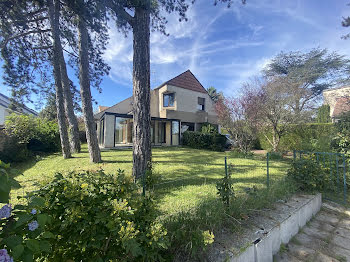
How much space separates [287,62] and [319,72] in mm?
4226

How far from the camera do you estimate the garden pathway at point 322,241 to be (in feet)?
7.86

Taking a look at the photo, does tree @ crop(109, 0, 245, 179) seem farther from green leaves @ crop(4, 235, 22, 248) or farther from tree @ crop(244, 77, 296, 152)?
tree @ crop(244, 77, 296, 152)

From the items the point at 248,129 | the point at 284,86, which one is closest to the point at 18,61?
the point at 248,129

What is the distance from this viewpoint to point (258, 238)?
7.11ft

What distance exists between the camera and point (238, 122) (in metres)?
10.7

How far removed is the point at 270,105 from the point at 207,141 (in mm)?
5842

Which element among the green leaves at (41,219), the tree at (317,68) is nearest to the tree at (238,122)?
the green leaves at (41,219)

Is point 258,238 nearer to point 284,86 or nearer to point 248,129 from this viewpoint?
point 248,129

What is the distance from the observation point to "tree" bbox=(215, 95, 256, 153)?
10406mm

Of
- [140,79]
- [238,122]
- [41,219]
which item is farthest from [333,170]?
[41,219]

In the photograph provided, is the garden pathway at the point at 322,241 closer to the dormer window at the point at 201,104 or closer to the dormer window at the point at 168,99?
the dormer window at the point at 168,99

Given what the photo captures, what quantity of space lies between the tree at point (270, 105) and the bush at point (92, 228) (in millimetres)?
10148

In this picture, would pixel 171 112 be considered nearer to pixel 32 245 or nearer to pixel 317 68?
pixel 32 245

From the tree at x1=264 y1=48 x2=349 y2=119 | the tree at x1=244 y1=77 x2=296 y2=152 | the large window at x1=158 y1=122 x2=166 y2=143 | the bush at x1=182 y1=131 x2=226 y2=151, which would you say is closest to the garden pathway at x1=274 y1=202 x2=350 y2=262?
the tree at x1=244 y1=77 x2=296 y2=152
